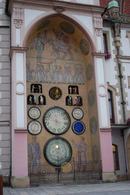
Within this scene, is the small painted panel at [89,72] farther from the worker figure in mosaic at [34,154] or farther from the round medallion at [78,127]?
the worker figure in mosaic at [34,154]

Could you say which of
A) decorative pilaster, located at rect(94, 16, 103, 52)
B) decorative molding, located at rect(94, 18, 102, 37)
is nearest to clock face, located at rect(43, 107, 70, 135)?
decorative pilaster, located at rect(94, 16, 103, 52)

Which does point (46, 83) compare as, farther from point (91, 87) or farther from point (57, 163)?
point (57, 163)

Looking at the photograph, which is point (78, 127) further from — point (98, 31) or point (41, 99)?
point (98, 31)

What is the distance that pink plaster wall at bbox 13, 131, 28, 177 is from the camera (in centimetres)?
1452

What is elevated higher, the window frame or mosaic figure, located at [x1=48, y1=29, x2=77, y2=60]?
mosaic figure, located at [x1=48, y1=29, x2=77, y2=60]

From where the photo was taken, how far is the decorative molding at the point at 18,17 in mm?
16516

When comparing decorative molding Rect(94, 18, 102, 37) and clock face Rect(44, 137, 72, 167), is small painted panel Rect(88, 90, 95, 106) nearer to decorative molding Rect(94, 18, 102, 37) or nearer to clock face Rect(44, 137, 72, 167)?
clock face Rect(44, 137, 72, 167)

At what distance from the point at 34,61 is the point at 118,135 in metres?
6.70

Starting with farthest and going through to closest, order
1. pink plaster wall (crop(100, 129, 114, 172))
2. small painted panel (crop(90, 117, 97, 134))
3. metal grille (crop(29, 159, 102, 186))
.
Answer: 1. small painted panel (crop(90, 117, 97, 134))
2. pink plaster wall (crop(100, 129, 114, 172))
3. metal grille (crop(29, 159, 102, 186))

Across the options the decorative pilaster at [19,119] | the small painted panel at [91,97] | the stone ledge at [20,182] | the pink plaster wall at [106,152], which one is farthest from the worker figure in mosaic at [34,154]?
the small painted panel at [91,97]

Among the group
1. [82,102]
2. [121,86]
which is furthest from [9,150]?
[121,86]

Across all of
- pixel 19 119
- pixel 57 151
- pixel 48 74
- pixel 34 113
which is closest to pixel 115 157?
pixel 57 151

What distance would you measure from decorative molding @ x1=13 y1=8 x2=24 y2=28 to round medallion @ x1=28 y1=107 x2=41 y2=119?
4628 millimetres

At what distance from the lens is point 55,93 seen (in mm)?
17781
